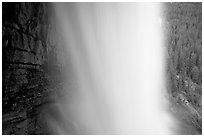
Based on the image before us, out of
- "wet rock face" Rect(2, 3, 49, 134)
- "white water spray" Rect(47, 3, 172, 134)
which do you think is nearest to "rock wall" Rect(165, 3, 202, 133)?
"white water spray" Rect(47, 3, 172, 134)

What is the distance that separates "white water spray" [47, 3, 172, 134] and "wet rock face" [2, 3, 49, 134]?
3.01 ft

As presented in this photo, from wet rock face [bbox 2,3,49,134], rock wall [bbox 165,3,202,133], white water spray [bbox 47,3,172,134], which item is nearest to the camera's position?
wet rock face [bbox 2,3,49,134]

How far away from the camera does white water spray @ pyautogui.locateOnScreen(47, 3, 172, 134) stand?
9.10 meters

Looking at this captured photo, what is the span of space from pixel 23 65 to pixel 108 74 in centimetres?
456

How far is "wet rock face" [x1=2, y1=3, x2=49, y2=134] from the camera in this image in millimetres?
6562

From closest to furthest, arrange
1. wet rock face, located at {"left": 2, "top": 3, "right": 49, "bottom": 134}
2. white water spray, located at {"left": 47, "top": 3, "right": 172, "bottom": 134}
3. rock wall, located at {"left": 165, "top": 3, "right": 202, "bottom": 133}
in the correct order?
wet rock face, located at {"left": 2, "top": 3, "right": 49, "bottom": 134}
white water spray, located at {"left": 47, "top": 3, "right": 172, "bottom": 134}
rock wall, located at {"left": 165, "top": 3, "right": 202, "bottom": 133}

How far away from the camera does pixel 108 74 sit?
1105 cm

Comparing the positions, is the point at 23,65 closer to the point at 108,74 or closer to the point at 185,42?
the point at 108,74

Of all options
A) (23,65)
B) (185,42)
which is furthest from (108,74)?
(185,42)

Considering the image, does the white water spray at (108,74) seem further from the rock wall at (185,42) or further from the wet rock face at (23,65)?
the rock wall at (185,42)

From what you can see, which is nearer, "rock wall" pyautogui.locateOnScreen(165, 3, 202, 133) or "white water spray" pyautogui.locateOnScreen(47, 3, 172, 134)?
"white water spray" pyautogui.locateOnScreen(47, 3, 172, 134)

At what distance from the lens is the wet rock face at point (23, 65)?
6562 mm


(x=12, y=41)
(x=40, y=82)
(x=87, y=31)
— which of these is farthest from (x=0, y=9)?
(x=87, y=31)

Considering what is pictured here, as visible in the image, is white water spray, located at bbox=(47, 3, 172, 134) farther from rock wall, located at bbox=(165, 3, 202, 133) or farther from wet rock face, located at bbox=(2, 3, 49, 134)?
rock wall, located at bbox=(165, 3, 202, 133)
